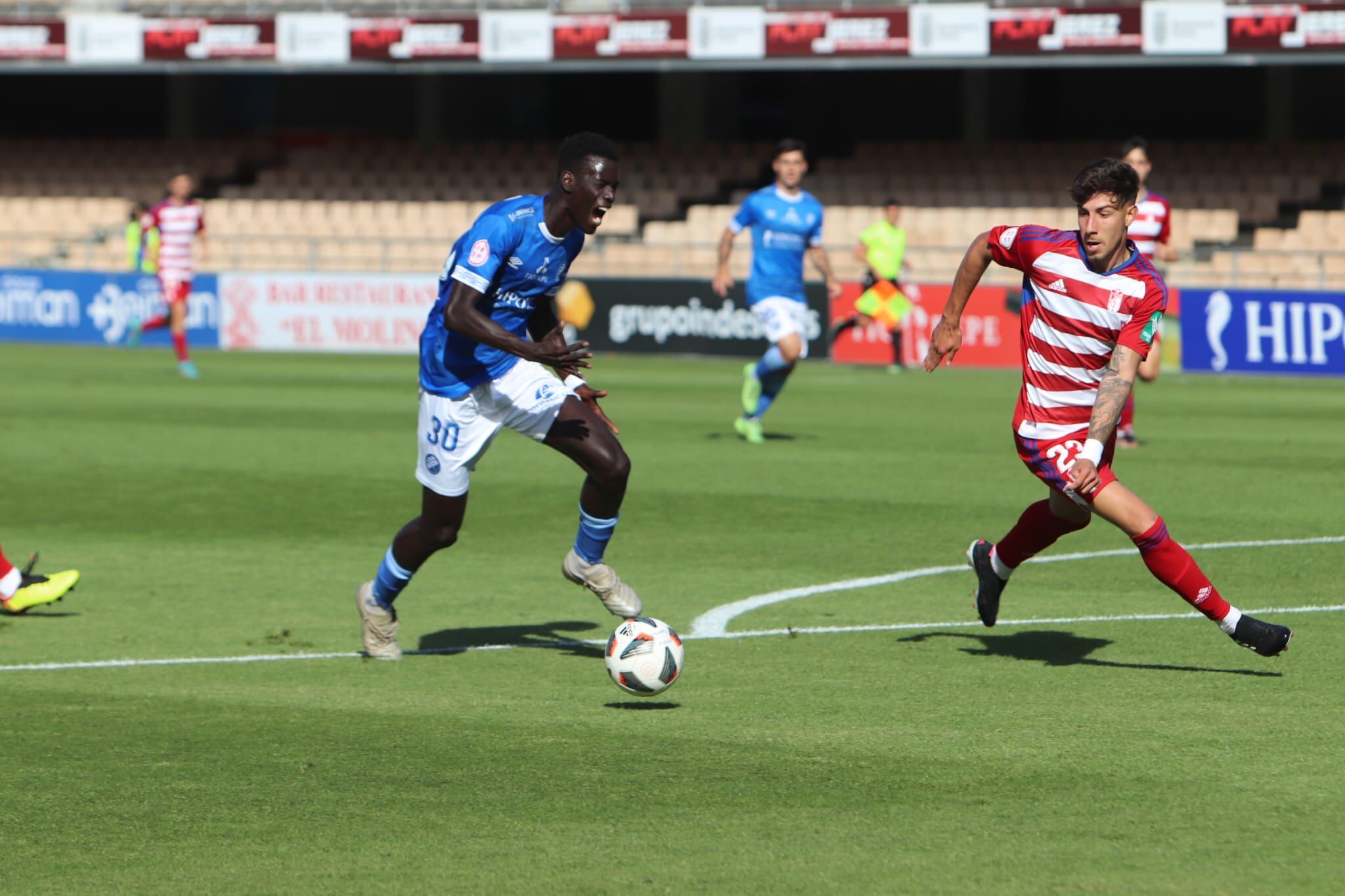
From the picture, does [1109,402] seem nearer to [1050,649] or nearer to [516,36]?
[1050,649]

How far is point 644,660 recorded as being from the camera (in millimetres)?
6590

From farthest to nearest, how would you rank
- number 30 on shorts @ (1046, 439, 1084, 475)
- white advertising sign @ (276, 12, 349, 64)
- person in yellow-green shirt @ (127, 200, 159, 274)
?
white advertising sign @ (276, 12, 349, 64), person in yellow-green shirt @ (127, 200, 159, 274), number 30 on shorts @ (1046, 439, 1084, 475)

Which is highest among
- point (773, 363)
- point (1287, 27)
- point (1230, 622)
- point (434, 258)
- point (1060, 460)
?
point (1287, 27)

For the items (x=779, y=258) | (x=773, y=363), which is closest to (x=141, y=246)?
(x=779, y=258)

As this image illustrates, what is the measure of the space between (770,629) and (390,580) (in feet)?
5.43

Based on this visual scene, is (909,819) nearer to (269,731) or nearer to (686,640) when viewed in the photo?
(269,731)

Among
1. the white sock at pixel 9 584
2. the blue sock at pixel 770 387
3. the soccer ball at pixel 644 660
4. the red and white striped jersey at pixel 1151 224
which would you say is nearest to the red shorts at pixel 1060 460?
the soccer ball at pixel 644 660

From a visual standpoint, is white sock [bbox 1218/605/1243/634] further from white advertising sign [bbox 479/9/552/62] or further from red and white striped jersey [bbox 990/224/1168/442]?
white advertising sign [bbox 479/9/552/62]

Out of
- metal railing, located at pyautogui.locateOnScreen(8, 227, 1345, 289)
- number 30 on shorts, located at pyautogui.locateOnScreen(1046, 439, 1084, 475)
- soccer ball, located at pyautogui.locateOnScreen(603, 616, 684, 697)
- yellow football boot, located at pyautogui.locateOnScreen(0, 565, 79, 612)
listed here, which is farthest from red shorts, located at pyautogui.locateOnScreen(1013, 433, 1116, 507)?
metal railing, located at pyautogui.locateOnScreen(8, 227, 1345, 289)

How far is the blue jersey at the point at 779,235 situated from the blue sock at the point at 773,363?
55cm

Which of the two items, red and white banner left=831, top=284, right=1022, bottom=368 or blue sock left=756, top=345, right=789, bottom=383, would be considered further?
red and white banner left=831, top=284, right=1022, bottom=368

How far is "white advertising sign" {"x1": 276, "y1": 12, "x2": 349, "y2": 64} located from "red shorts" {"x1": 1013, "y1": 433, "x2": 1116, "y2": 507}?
28.6 meters

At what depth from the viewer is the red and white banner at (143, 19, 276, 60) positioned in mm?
34625

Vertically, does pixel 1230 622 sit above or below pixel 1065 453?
A: below
